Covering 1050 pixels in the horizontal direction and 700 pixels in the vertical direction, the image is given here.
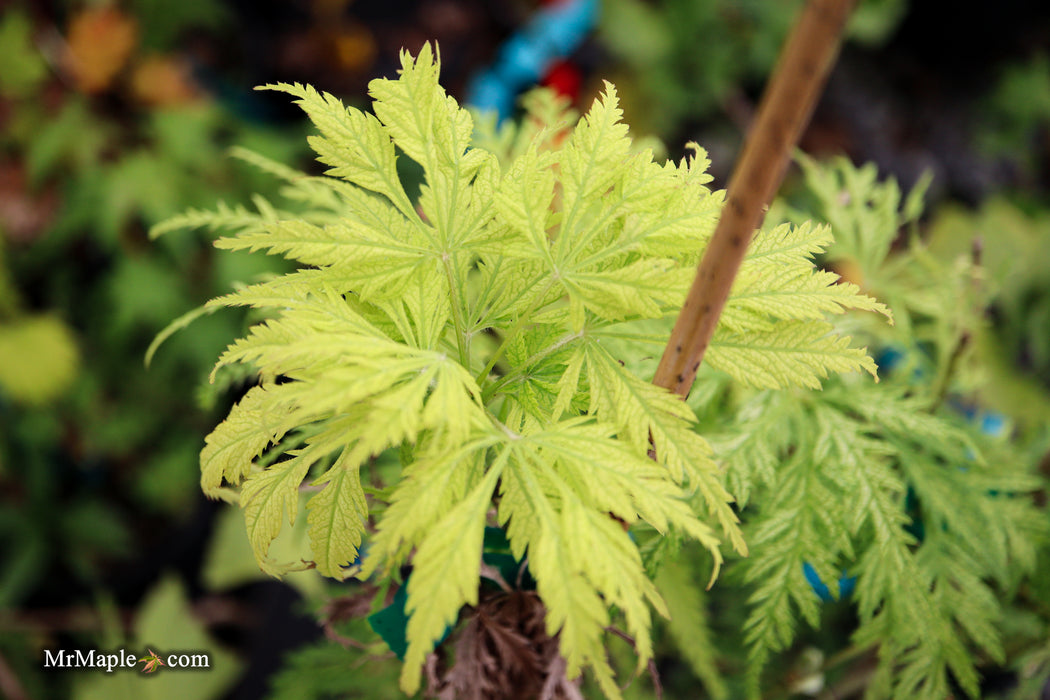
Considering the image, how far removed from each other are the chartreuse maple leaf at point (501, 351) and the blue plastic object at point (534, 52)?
5.76ft

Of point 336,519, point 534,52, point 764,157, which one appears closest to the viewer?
point 764,157

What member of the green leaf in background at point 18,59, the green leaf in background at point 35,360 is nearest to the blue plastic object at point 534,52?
the green leaf in background at point 18,59

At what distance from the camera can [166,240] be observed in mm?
2117

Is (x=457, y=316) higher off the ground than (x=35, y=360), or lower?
higher

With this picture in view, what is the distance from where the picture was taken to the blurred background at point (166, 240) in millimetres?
2039

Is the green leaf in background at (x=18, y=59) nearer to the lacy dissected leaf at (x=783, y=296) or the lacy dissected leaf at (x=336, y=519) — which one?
the lacy dissected leaf at (x=336, y=519)

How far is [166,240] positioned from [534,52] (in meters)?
1.44

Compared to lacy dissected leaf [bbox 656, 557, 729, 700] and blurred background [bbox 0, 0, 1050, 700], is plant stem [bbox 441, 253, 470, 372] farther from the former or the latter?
blurred background [bbox 0, 0, 1050, 700]

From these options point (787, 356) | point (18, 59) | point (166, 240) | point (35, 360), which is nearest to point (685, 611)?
point (787, 356)

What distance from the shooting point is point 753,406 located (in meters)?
0.77

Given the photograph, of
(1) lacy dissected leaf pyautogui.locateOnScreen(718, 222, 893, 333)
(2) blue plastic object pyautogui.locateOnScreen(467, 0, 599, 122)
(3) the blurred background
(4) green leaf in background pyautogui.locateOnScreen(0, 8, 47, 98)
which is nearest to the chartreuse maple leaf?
(1) lacy dissected leaf pyautogui.locateOnScreen(718, 222, 893, 333)

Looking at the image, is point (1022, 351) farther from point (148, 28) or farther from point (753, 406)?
point (148, 28)

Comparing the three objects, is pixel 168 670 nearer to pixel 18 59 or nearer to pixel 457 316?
pixel 457 316

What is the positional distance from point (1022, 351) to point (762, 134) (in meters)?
2.52
